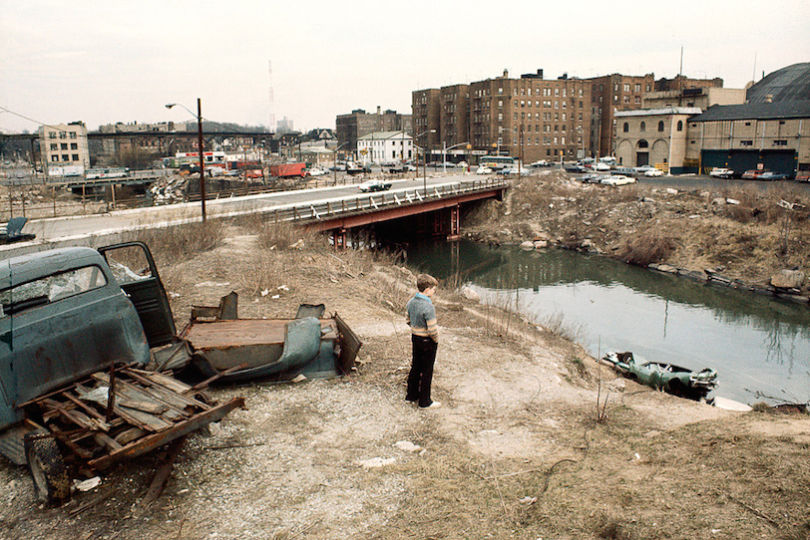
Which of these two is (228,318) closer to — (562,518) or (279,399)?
(279,399)

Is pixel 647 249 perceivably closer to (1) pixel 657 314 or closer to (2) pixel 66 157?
(1) pixel 657 314

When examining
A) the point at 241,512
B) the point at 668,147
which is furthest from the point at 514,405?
the point at 668,147

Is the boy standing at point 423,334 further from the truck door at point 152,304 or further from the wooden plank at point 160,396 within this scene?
the truck door at point 152,304

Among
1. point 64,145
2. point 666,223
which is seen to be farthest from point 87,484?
point 64,145

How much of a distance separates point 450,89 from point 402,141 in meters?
18.6

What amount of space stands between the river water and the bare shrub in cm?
103

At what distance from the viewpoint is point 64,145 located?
12212 cm

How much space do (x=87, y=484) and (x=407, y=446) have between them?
362cm

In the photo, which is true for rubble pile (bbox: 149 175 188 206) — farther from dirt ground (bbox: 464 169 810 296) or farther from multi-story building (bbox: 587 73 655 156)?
multi-story building (bbox: 587 73 655 156)

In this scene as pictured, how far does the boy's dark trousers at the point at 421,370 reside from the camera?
802 cm

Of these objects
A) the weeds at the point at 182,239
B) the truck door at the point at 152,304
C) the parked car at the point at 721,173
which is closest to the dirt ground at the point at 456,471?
the truck door at the point at 152,304

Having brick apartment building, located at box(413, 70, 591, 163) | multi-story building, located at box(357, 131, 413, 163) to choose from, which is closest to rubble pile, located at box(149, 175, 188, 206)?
multi-story building, located at box(357, 131, 413, 163)

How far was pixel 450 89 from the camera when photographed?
115125 millimetres

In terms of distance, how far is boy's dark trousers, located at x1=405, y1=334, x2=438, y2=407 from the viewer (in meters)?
8.02
